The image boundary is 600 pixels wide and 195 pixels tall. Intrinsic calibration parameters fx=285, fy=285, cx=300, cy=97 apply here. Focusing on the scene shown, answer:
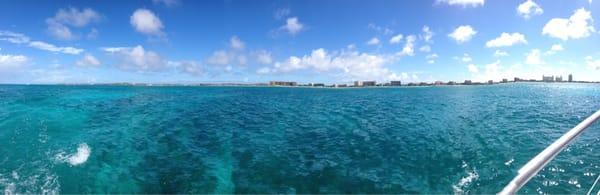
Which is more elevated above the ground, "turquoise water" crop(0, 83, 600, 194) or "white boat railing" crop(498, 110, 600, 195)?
"white boat railing" crop(498, 110, 600, 195)

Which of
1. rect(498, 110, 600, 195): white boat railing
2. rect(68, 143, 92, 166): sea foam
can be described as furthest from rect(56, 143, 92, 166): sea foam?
rect(498, 110, 600, 195): white boat railing

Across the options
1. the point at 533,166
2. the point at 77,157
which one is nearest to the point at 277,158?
the point at 77,157

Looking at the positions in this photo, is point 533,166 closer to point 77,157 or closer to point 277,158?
point 277,158

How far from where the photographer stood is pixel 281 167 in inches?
587

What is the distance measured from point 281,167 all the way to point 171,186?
17.3 ft

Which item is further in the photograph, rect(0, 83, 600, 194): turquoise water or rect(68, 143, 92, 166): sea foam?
rect(68, 143, 92, 166): sea foam

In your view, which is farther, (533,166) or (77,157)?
(77,157)

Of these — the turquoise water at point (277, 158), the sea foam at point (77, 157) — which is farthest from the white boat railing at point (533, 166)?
the sea foam at point (77, 157)

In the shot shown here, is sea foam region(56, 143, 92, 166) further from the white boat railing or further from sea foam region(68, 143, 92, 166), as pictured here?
the white boat railing

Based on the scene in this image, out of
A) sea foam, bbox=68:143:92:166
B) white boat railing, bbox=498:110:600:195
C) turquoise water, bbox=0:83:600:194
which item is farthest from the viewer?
sea foam, bbox=68:143:92:166

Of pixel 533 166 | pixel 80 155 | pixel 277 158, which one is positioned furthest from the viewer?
pixel 80 155

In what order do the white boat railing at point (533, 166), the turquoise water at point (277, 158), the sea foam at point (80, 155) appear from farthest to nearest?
1. the sea foam at point (80, 155)
2. the turquoise water at point (277, 158)
3. the white boat railing at point (533, 166)

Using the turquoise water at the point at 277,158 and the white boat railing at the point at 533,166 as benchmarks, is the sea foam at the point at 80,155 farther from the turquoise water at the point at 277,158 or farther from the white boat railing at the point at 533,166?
the white boat railing at the point at 533,166

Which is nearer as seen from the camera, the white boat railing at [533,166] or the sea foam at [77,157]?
the white boat railing at [533,166]
